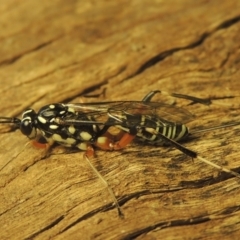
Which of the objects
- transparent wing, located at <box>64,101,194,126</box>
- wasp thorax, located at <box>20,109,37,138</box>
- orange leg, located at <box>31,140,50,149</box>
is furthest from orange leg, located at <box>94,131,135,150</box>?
wasp thorax, located at <box>20,109,37,138</box>

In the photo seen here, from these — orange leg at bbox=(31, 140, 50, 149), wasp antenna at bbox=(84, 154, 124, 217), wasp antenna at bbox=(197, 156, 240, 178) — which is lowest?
wasp antenna at bbox=(197, 156, 240, 178)

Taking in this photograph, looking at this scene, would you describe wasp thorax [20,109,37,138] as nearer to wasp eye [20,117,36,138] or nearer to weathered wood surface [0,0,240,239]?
wasp eye [20,117,36,138]

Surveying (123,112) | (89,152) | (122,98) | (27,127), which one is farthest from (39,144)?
(122,98)

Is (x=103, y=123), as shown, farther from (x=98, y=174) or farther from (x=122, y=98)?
(x=122, y=98)

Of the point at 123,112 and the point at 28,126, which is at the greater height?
the point at 28,126

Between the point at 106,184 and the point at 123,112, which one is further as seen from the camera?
the point at 123,112

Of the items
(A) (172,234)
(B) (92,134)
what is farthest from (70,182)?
(A) (172,234)

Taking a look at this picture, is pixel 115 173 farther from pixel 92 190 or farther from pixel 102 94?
pixel 102 94

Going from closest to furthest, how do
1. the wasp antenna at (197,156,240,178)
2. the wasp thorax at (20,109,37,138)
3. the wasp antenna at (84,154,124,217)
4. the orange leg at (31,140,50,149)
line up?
the wasp antenna at (84,154,124,217) < the wasp antenna at (197,156,240,178) < the wasp thorax at (20,109,37,138) < the orange leg at (31,140,50,149)
